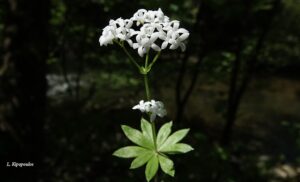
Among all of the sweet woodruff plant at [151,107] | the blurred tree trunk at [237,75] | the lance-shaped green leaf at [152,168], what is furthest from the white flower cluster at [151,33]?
the blurred tree trunk at [237,75]

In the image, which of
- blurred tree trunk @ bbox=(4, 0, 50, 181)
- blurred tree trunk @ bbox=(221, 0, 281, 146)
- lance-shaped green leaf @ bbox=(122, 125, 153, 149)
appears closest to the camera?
lance-shaped green leaf @ bbox=(122, 125, 153, 149)

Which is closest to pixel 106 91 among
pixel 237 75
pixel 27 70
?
pixel 237 75

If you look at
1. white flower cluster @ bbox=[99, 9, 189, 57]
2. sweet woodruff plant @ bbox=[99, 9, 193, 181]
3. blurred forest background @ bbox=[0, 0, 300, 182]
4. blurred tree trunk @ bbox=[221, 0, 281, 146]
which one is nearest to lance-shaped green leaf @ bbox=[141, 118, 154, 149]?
sweet woodruff plant @ bbox=[99, 9, 193, 181]

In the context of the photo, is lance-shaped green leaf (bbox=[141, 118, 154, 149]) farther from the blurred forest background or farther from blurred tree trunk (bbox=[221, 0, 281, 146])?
blurred tree trunk (bbox=[221, 0, 281, 146])

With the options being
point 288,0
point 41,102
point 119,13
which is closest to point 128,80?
point 119,13

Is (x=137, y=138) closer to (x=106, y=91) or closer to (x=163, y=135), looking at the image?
(x=163, y=135)

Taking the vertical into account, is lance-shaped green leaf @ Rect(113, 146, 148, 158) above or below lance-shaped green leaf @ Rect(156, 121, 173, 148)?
below

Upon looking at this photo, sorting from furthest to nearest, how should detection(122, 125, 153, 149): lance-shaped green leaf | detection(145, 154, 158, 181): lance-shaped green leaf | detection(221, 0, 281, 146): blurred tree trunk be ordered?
detection(221, 0, 281, 146): blurred tree trunk
detection(122, 125, 153, 149): lance-shaped green leaf
detection(145, 154, 158, 181): lance-shaped green leaf

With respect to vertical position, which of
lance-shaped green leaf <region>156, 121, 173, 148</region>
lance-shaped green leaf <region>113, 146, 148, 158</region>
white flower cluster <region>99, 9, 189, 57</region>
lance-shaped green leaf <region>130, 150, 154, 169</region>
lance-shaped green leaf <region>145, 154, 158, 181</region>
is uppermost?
white flower cluster <region>99, 9, 189, 57</region>
